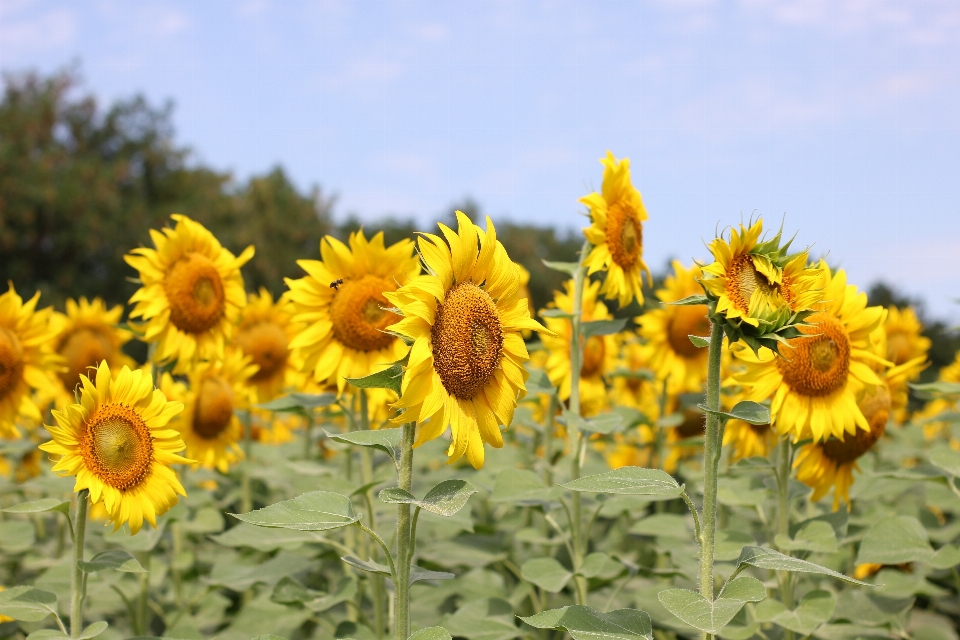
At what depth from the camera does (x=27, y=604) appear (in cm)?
270

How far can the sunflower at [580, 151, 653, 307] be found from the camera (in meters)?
3.33

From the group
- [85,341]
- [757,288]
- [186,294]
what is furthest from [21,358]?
[757,288]

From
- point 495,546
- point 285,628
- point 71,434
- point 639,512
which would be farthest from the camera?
point 639,512

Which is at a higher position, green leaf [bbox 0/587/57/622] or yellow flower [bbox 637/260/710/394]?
yellow flower [bbox 637/260/710/394]

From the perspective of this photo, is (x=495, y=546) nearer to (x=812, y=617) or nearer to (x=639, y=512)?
(x=639, y=512)

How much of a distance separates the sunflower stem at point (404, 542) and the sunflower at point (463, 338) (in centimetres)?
5

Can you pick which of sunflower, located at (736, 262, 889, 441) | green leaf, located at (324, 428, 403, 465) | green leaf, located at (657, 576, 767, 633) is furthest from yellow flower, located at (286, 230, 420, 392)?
green leaf, located at (657, 576, 767, 633)

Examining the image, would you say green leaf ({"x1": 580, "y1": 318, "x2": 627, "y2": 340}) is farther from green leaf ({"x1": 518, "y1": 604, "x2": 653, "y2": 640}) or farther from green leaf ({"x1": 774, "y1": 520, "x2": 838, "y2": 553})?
green leaf ({"x1": 518, "y1": 604, "x2": 653, "y2": 640})

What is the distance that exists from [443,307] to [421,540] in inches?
101

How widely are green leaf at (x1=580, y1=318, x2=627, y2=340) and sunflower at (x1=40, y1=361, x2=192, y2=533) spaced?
155cm

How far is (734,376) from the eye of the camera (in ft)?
10.0

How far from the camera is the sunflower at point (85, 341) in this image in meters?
4.81

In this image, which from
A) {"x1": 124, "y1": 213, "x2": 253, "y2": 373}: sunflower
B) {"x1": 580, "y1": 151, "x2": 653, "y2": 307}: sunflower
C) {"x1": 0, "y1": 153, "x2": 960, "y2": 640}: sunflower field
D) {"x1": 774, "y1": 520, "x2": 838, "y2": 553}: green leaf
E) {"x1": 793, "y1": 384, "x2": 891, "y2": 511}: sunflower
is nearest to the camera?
{"x1": 0, "y1": 153, "x2": 960, "y2": 640}: sunflower field

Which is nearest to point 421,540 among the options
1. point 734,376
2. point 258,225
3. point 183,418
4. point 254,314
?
point 183,418
